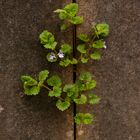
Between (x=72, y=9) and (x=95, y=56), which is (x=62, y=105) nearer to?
(x=95, y=56)

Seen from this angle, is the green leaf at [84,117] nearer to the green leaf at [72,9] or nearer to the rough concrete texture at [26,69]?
the rough concrete texture at [26,69]

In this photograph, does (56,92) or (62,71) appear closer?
(56,92)

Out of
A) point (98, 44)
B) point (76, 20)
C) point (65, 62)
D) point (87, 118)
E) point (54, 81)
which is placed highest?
point (76, 20)

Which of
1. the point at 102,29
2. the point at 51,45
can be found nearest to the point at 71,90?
the point at 51,45

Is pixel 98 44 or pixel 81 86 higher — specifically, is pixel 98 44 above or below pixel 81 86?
above

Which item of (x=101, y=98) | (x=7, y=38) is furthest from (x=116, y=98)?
(x=7, y=38)

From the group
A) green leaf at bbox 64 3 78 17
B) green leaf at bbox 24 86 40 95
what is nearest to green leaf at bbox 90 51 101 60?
green leaf at bbox 64 3 78 17

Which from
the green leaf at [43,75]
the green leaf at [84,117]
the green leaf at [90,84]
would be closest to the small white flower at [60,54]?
the green leaf at [43,75]
